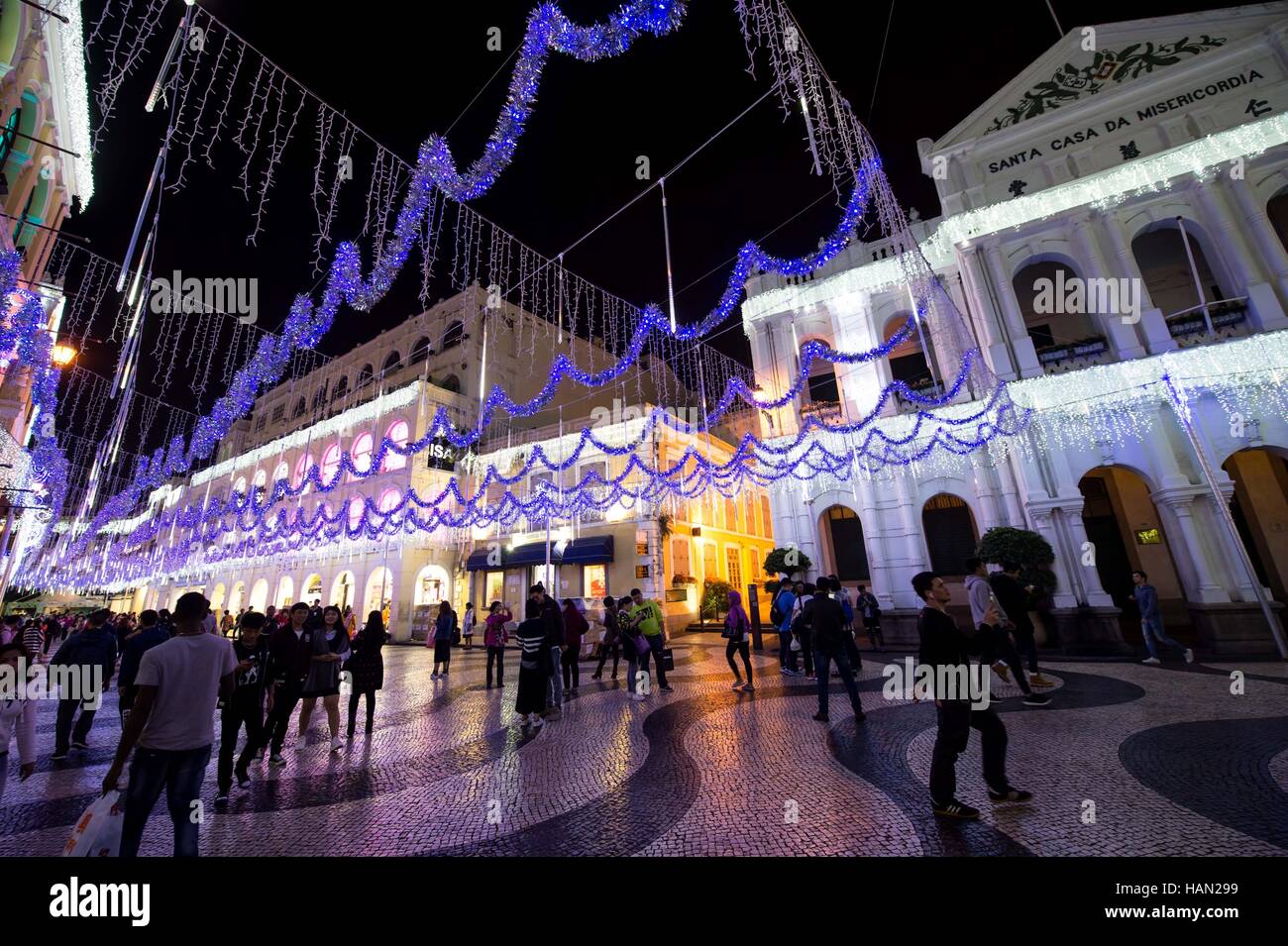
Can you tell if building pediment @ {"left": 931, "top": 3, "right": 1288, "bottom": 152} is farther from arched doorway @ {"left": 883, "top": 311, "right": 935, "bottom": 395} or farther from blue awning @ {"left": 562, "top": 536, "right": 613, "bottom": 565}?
blue awning @ {"left": 562, "top": 536, "right": 613, "bottom": 565}

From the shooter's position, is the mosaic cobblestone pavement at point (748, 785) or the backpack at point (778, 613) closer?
the mosaic cobblestone pavement at point (748, 785)

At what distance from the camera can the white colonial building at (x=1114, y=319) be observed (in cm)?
1104

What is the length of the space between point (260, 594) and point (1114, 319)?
1631 inches

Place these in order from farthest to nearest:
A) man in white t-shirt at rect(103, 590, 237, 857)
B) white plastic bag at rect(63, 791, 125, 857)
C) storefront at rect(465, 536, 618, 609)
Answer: storefront at rect(465, 536, 618, 609), man in white t-shirt at rect(103, 590, 237, 857), white plastic bag at rect(63, 791, 125, 857)

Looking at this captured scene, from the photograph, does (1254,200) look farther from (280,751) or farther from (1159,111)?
(280,751)

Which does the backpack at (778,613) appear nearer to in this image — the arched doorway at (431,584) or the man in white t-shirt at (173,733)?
the man in white t-shirt at (173,733)

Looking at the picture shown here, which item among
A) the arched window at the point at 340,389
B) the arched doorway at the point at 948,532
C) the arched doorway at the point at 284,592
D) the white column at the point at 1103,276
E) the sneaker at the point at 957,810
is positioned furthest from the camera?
the arched window at the point at 340,389

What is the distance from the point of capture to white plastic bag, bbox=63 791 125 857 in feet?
7.48

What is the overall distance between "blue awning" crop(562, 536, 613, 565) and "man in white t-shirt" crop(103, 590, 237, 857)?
16323 mm

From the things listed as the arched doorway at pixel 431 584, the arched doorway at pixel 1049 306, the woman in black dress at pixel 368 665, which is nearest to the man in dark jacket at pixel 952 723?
the woman in black dress at pixel 368 665

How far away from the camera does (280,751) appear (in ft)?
20.0

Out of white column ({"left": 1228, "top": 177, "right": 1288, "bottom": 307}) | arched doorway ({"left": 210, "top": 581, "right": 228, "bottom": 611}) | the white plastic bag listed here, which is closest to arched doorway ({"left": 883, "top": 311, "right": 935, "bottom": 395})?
white column ({"left": 1228, "top": 177, "right": 1288, "bottom": 307})

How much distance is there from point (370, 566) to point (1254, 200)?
3297 cm

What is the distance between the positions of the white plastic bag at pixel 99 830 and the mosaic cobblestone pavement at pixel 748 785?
115 centimetres
